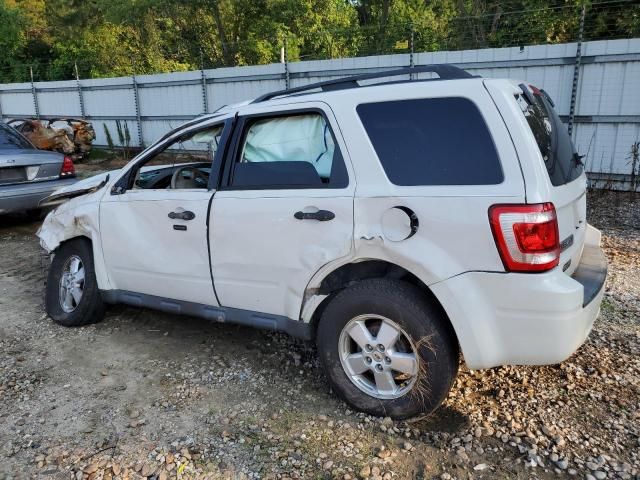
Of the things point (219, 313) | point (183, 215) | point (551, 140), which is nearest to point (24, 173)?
point (183, 215)

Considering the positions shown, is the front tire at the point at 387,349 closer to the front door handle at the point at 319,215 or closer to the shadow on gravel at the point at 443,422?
the shadow on gravel at the point at 443,422

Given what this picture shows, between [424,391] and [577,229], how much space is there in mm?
1254

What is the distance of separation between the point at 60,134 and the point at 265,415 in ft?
47.4

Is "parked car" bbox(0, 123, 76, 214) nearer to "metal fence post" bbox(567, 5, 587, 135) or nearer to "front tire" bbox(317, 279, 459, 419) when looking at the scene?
"front tire" bbox(317, 279, 459, 419)

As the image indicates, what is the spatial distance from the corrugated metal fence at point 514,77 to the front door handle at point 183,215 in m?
7.64

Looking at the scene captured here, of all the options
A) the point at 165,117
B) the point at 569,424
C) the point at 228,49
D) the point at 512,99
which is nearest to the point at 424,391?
the point at 569,424

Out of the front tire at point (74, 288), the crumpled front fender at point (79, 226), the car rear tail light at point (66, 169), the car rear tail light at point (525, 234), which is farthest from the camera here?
the car rear tail light at point (66, 169)

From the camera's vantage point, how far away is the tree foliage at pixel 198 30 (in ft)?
56.9

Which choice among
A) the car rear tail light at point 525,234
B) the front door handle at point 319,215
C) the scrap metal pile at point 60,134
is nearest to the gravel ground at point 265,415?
the car rear tail light at point 525,234

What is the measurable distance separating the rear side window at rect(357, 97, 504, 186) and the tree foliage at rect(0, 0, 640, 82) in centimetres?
1161

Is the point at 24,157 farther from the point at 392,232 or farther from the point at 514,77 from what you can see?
the point at 514,77

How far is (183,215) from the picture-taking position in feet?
11.6

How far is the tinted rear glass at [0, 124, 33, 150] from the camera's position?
7.27 meters

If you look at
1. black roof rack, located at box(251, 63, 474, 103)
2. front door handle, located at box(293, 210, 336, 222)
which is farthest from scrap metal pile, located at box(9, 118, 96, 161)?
front door handle, located at box(293, 210, 336, 222)
